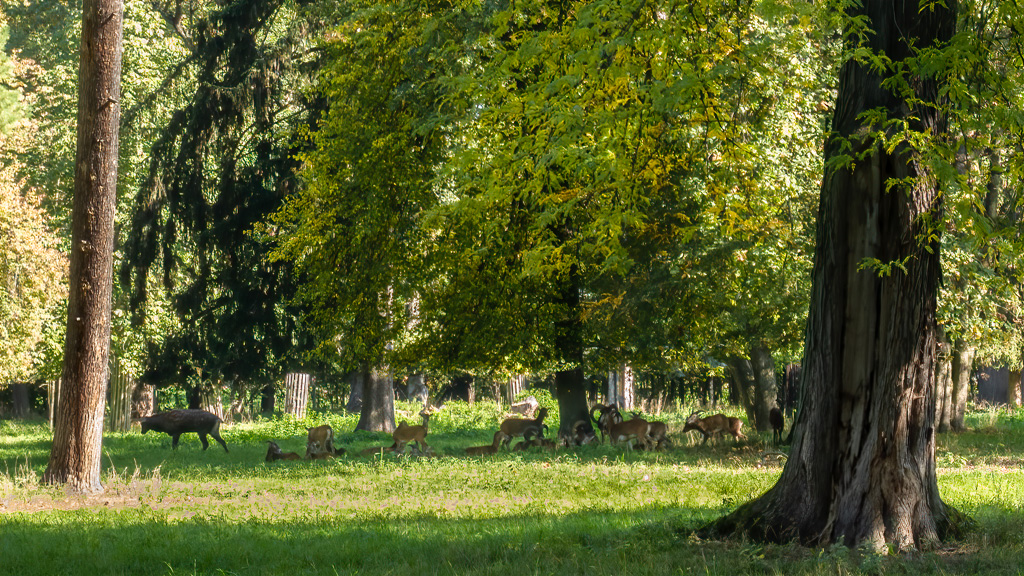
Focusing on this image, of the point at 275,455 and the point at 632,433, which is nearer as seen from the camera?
the point at 275,455

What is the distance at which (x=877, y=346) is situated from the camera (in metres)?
8.37

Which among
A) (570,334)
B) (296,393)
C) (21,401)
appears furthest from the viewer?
(21,401)

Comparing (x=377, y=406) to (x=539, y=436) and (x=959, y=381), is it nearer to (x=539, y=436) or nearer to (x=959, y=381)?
(x=539, y=436)

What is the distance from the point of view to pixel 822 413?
28.3 feet

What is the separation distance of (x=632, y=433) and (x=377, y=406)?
12.6m

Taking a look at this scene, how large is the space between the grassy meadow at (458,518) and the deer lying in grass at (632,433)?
0.56m

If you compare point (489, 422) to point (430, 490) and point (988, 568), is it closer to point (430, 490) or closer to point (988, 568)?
point (430, 490)

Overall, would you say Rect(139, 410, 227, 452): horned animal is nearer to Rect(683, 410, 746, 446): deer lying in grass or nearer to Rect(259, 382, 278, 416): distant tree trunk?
Rect(683, 410, 746, 446): deer lying in grass

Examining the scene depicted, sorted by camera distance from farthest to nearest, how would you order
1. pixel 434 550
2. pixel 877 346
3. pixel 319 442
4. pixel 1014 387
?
pixel 1014 387
pixel 319 442
pixel 434 550
pixel 877 346

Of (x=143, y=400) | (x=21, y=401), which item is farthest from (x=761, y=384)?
(x=21, y=401)

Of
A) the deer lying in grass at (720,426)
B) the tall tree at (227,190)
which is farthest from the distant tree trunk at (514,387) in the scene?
the deer lying in grass at (720,426)

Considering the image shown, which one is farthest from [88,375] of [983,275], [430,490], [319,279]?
[983,275]

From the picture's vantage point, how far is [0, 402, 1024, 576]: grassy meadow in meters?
7.99

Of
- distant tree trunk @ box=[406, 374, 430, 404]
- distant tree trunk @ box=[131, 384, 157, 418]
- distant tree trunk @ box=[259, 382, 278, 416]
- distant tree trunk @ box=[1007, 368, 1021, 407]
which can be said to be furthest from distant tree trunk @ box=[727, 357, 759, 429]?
distant tree trunk @ box=[259, 382, 278, 416]
